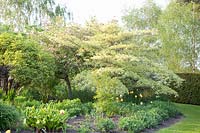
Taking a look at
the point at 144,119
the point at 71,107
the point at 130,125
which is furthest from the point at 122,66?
the point at 130,125

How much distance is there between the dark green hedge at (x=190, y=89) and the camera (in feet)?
69.3

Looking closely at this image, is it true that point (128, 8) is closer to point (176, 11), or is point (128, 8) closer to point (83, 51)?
point (176, 11)

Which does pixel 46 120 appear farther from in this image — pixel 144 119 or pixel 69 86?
pixel 69 86

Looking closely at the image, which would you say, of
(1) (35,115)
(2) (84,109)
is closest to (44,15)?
(2) (84,109)

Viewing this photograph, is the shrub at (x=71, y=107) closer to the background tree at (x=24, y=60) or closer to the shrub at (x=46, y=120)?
the background tree at (x=24, y=60)

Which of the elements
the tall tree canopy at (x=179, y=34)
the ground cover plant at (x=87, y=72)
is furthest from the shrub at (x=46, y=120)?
the tall tree canopy at (x=179, y=34)

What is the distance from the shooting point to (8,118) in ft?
26.7

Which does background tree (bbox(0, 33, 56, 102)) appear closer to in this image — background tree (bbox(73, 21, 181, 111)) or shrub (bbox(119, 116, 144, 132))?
background tree (bbox(73, 21, 181, 111))

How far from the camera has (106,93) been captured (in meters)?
11.5

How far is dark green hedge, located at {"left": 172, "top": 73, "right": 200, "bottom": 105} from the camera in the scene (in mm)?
21109

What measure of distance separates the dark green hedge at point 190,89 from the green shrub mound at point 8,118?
14742mm

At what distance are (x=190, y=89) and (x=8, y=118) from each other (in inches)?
592

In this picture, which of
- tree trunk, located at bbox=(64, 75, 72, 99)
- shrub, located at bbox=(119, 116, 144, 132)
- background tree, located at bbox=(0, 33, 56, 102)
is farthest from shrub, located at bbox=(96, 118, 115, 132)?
tree trunk, located at bbox=(64, 75, 72, 99)

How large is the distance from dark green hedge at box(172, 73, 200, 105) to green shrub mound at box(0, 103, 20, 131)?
1474 cm
